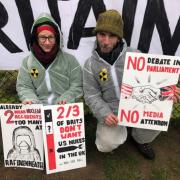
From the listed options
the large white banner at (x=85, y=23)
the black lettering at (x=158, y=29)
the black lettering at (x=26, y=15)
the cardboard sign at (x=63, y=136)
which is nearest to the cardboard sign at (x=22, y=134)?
the cardboard sign at (x=63, y=136)

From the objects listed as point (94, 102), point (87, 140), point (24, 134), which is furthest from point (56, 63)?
point (87, 140)

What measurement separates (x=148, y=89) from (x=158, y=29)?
823 mm

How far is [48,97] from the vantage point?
11.4 ft

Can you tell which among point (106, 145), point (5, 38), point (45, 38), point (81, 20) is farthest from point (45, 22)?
point (106, 145)

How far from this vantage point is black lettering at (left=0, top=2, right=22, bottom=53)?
3559 mm

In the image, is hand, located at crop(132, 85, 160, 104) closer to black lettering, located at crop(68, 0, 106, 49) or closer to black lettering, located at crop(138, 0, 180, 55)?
black lettering, located at crop(138, 0, 180, 55)

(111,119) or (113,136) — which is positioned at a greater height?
(111,119)

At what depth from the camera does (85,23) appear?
361 centimetres

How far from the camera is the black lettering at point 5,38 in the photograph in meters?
3.56

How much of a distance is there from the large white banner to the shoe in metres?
1.00

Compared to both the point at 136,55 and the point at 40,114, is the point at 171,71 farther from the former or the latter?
the point at 40,114

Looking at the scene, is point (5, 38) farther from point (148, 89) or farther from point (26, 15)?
point (148, 89)

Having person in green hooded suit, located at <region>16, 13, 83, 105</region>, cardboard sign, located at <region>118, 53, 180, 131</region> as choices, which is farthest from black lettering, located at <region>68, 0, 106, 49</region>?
cardboard sign, located at <region>118, 53, 180, 131</region>

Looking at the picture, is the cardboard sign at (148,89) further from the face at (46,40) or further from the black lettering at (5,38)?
the black lettering at (5,38)
